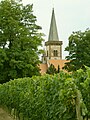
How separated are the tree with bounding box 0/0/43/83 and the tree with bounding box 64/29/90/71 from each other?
A: 7603 millimetres

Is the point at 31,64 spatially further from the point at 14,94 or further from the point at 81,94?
the point at 81,94

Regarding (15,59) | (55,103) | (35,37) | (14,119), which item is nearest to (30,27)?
(35,37)

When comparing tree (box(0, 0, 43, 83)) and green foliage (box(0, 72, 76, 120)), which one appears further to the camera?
tree (box(0, 0, 43, 83))

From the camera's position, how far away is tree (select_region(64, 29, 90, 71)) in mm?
47541

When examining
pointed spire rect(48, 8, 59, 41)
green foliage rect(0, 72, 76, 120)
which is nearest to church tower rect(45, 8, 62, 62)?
pointed spire rect(48, 8, 59, 41)

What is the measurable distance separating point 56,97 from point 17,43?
27.9 meters

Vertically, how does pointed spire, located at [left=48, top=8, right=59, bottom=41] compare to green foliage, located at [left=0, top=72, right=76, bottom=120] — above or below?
above

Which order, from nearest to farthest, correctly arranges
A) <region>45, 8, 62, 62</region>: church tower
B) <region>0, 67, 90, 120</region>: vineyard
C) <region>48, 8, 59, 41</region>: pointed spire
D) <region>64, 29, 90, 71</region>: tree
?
<region>0, 67, 90, 120</region>: vineyard, <region>64, 29, 90, 71</region>: tree, <region>45, 8, 62, 62</region>: church tower, <region>48, 8, 59, 41</region>: pointed spire

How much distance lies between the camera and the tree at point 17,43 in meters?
39.2

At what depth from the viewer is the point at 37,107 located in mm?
15609

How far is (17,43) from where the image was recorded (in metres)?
40.0

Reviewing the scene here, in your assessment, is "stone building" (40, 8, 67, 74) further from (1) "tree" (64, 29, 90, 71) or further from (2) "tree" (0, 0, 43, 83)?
(2) "tree" (0, 0, 43, 83)

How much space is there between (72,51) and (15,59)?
39.0 ft

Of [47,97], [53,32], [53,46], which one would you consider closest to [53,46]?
[53,46]
